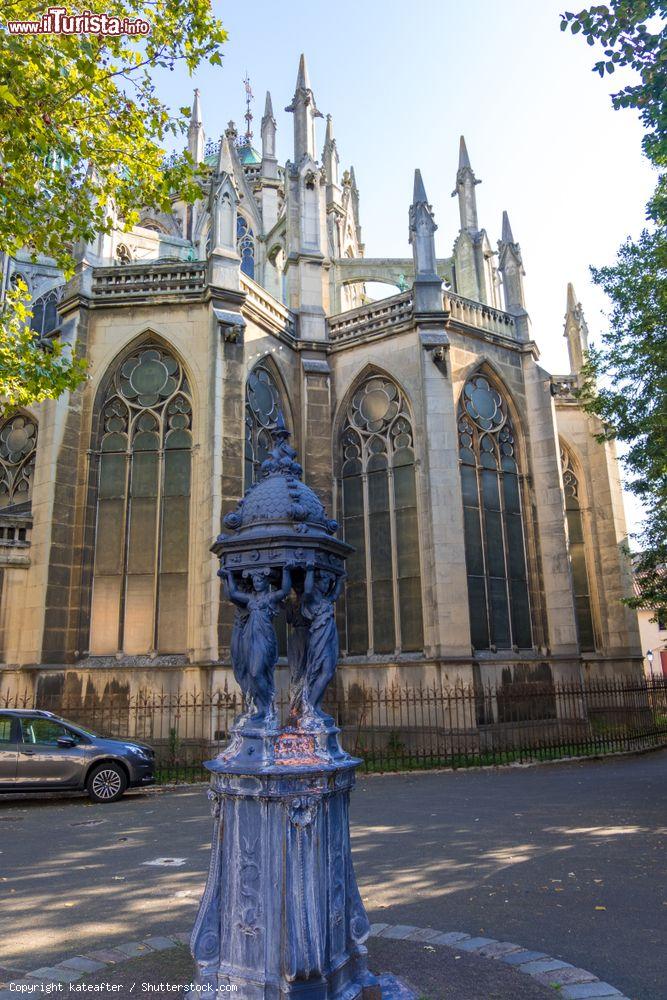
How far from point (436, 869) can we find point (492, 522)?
1184cm

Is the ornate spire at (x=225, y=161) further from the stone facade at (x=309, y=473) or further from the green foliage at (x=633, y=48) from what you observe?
the green foliage at (x=633, y=48)

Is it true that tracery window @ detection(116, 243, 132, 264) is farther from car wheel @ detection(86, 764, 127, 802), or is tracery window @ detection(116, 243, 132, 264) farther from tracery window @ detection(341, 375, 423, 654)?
car wheel @ detection(86, 764, 127, 802)

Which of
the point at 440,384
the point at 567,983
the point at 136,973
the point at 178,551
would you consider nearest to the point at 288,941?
the point at 136,973

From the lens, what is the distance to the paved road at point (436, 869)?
4742 mm

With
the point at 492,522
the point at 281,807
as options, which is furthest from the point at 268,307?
the point at 281,807

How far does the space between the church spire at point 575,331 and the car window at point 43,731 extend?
18058 millimetres

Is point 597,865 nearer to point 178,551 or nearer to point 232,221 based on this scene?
point 178,551

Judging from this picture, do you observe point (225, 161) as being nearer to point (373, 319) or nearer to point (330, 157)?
point (373, 319)

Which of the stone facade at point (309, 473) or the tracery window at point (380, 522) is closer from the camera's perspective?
the stone facade at point (309, 473)

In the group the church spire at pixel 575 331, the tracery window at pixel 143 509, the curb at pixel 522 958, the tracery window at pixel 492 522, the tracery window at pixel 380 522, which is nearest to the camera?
the curb at pixel 522 958

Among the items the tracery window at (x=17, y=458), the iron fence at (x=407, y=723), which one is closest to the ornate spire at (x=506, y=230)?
the iron fence at (x=407, y=723)

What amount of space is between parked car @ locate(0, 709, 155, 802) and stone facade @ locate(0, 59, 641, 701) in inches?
112

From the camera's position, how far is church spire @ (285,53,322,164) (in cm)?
2027

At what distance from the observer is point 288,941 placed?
140 inches
